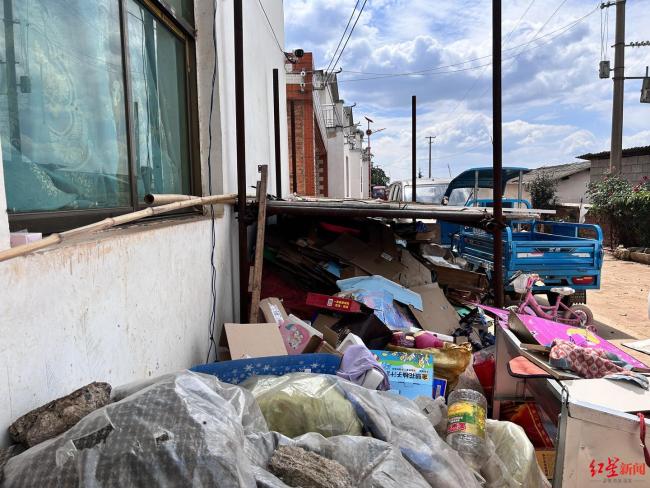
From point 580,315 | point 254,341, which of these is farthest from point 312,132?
point 254,341

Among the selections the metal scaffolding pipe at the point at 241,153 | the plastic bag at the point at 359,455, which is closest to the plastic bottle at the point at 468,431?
the plastic bag at the point at 359,455

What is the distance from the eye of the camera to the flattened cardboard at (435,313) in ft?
14.7

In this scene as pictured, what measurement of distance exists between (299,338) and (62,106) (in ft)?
7.04

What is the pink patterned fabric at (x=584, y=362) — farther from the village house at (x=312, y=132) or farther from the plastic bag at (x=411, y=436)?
the village house at (x=312, y=132)

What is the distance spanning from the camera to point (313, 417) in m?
1.72

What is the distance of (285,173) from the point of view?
8.00 m

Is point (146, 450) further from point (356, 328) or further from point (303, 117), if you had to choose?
point (303, 117)

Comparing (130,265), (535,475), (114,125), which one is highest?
(114,125)

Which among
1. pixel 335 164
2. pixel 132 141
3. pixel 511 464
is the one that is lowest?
pixel 511 464

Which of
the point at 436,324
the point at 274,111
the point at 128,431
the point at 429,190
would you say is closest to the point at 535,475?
the point at 128,431

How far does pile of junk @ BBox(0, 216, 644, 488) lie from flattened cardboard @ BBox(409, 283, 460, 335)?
0.07 feet

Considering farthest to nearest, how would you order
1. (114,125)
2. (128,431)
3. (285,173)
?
(285,173), (114,125), (128,431)

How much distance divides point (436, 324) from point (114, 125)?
3.34 meters

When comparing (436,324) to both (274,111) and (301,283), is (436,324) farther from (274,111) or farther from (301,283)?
(274,111)
